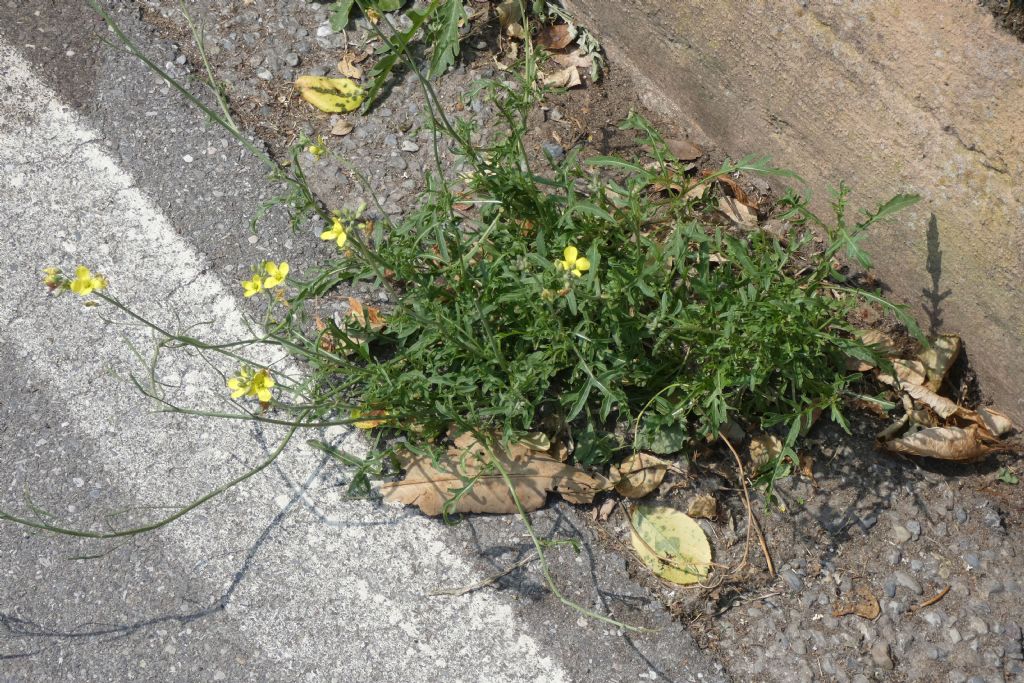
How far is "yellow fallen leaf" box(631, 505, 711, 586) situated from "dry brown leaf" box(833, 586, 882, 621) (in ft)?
1.24

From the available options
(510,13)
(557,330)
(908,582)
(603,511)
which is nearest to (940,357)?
(908,582)

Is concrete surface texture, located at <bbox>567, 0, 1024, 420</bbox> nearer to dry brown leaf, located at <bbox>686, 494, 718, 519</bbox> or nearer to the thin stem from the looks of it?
dry brown leaf, located at <bbox>686, 494, 718, 519</bbox>

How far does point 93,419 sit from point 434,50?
170cm

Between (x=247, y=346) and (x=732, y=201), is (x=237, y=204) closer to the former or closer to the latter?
(x=247, y=346)

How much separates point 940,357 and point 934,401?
0.46 feet

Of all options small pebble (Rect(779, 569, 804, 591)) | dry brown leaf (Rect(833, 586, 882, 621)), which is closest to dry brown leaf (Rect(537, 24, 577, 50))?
small pebble (Rect(779, 569, 804, 591))

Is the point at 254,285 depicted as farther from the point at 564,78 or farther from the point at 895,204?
the point at 895,204

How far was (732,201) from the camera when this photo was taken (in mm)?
3055

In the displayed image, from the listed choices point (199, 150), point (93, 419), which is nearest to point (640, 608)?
point (93, 419)

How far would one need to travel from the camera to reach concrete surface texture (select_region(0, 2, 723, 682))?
240 centimetres

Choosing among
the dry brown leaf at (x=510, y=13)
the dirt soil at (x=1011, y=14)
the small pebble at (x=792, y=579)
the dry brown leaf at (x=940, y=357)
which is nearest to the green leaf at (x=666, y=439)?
the small pebble at (x=792, y=579)

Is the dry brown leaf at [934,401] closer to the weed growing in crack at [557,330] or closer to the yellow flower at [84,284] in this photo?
the weed growing in crack at [557,330]

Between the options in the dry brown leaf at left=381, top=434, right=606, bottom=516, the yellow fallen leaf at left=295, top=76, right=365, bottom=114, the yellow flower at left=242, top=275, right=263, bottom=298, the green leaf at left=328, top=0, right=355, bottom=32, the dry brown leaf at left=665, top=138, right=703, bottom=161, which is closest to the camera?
the yellow flower at left=242, top=275, right=263, bottom=298

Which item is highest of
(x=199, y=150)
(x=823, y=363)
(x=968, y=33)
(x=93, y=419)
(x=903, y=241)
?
(x=968, y=33)
